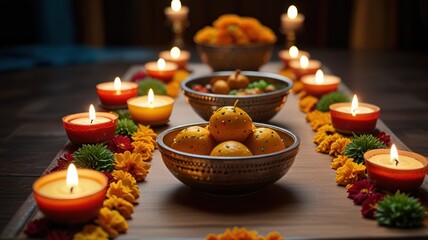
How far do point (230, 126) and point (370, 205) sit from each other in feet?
0.95

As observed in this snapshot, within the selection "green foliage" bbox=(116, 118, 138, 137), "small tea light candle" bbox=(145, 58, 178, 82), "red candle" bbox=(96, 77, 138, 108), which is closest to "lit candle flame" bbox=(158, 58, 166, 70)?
"small tea light candle" bbox=(145, 58, 178, 82)

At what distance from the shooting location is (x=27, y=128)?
1.95 meters

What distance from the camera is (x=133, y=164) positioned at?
4.08 feet

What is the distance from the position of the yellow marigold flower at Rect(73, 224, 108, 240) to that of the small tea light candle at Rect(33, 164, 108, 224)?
0.07 feet

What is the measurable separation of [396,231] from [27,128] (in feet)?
4.27

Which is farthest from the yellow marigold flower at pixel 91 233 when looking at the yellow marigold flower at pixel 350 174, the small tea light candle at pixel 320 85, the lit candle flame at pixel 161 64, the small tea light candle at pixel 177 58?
the small tea light candle at pixel 177 58

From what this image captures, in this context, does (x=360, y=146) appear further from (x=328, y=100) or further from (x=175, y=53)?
(x=175, y=53)

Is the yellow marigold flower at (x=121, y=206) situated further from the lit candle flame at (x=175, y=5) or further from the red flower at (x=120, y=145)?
the lit candle flame at (x=175, y=5)

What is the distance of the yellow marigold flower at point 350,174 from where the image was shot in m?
1.19

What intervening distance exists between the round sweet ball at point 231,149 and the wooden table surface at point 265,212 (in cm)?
8

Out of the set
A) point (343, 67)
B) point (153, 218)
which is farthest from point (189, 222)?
point (343, 67)

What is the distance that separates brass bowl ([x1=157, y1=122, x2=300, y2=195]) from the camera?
1071mm

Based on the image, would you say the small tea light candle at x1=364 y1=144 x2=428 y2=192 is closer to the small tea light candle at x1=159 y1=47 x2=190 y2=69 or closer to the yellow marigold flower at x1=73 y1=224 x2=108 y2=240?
the yellow marigold flower at x1=73 y1=224 x2=108 y2=240

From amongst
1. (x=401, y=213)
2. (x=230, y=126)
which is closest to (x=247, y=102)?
(x=230, y=126)
